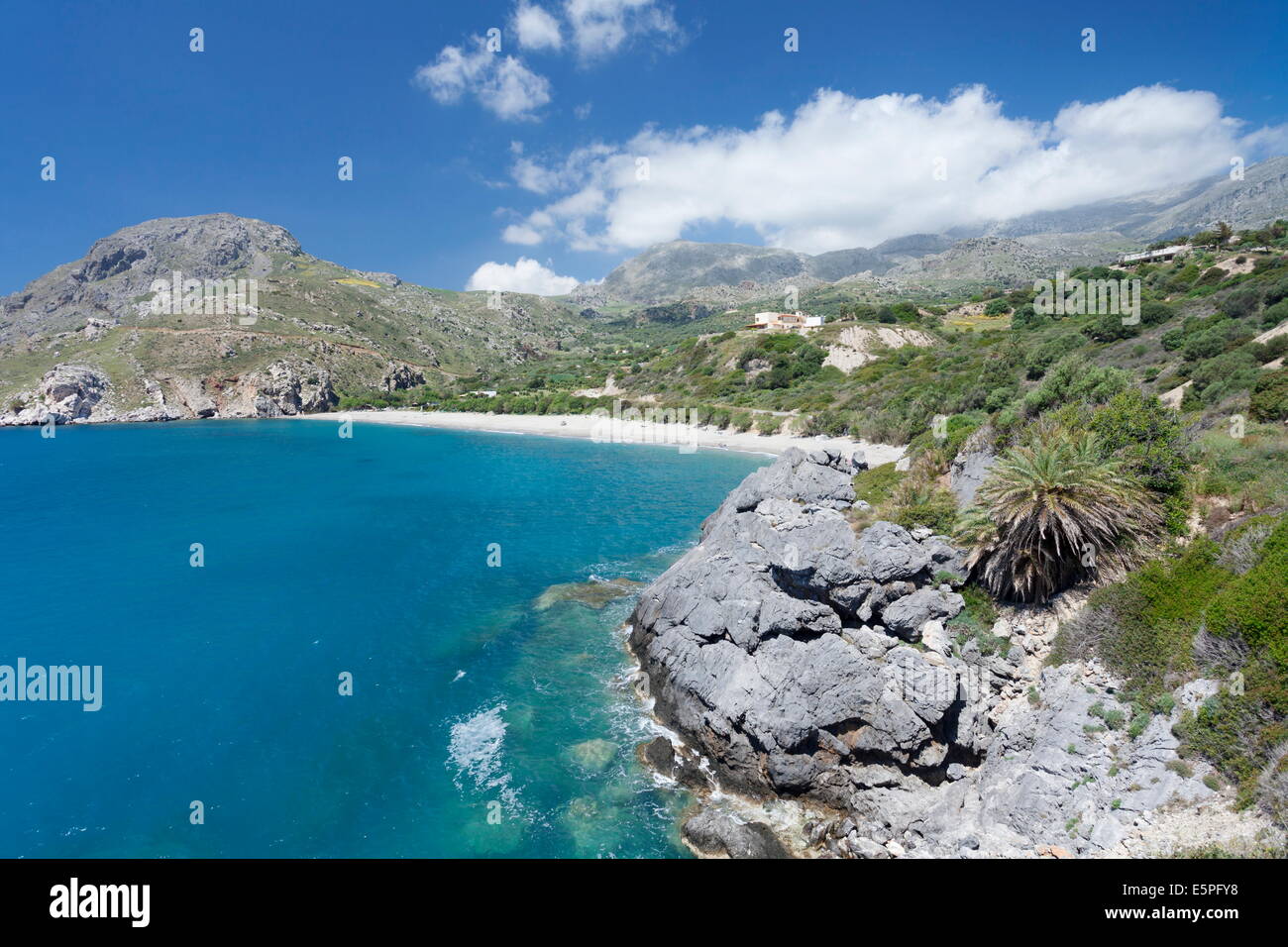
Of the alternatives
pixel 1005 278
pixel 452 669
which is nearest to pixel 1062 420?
pixel 452 669

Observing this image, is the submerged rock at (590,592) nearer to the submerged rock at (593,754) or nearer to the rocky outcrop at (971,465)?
the submerged rock at (593,754)

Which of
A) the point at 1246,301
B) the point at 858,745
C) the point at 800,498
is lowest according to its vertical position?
the point at 858,745

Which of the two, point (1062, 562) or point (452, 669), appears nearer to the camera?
point (1062, 562)

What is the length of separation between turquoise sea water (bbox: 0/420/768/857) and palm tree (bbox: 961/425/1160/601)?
10855 mm

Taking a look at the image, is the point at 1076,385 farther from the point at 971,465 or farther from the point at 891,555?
the point at 891,555

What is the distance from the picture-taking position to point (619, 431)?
82.0m

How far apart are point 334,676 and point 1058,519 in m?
23.4

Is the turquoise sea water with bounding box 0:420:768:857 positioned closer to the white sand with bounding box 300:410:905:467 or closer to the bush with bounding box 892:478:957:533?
the bush with bounding box 892:478:957:533

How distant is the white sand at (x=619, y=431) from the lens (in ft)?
171

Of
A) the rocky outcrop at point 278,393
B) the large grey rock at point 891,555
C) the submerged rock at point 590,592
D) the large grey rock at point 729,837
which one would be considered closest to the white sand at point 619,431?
the rocky outcrop at point 278,393

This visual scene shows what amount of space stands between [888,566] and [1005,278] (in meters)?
230

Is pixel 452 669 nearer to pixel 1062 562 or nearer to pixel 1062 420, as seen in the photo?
pixel 1062 562

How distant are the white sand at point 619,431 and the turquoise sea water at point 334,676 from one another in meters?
14.5
